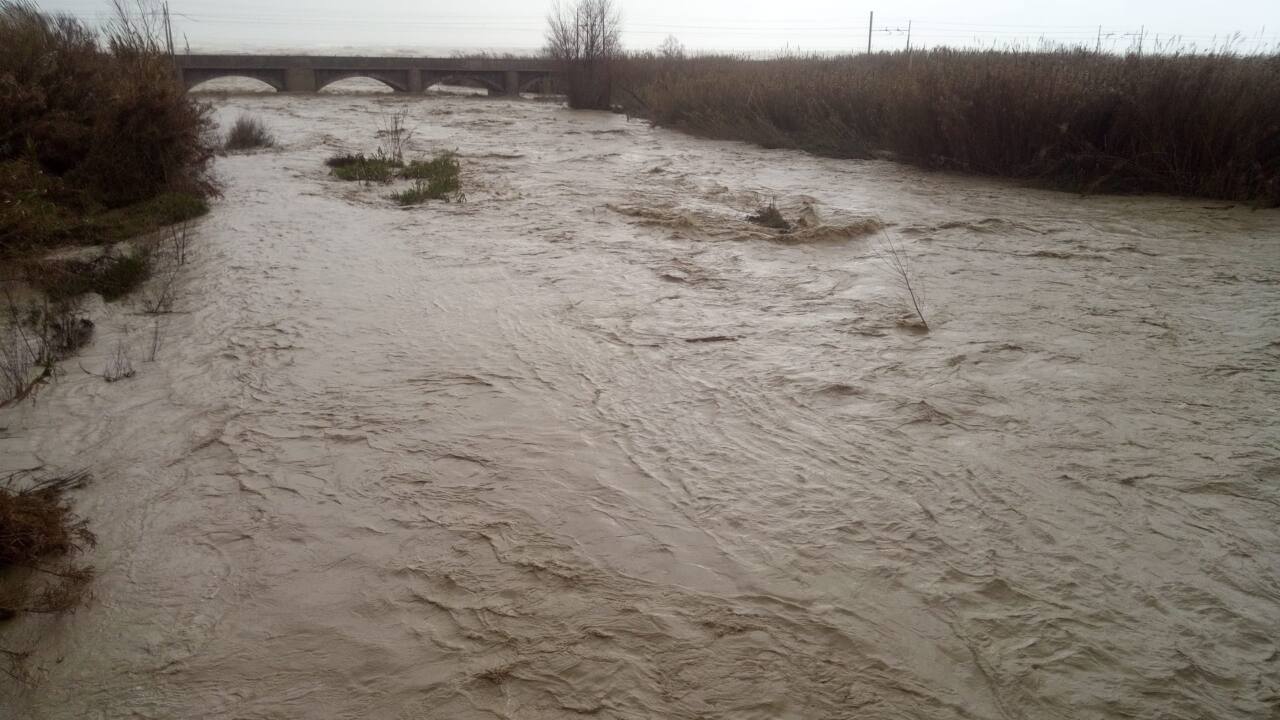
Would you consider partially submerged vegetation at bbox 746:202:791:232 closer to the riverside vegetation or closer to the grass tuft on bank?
the riverside vegetation

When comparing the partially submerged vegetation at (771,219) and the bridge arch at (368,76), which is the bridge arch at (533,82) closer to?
the bridge arch at (368,76)

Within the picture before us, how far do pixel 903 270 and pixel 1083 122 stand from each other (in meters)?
5.15

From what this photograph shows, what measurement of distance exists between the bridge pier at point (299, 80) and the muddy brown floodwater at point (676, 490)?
24374 mm

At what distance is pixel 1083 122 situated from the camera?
9.40m

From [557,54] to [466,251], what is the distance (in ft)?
56.1

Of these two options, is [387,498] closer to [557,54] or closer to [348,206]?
[348,206]

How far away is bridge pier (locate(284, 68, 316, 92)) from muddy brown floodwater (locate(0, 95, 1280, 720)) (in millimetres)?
24374

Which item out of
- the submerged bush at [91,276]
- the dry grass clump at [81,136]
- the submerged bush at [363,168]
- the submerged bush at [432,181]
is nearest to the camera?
the submerged bush at [91,276]

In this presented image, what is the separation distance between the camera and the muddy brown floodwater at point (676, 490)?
2.29m

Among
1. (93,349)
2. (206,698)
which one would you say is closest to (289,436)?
(206,698)

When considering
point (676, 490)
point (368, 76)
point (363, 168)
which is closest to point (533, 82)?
point (368, 76)

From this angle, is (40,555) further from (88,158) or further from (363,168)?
(363,168)

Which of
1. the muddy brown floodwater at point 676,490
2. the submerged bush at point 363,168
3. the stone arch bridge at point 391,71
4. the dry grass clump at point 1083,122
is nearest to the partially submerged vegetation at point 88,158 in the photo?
the muddy brown floodwater at point 676,490

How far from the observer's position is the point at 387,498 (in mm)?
3168
